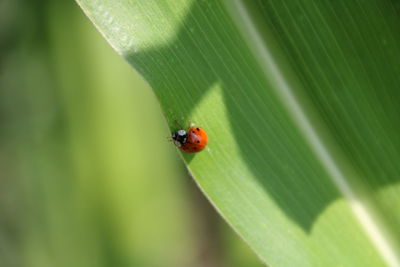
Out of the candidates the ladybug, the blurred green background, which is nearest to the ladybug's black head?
the ladybug

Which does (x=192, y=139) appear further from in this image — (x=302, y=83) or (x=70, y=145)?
(x=70, y=145)

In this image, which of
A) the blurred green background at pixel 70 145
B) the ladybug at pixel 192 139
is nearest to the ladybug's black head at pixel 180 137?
the ladybug at pixel 192 139

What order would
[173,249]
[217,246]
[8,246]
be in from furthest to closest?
1. [217,246]
2. [173,249]
3. [8,246]

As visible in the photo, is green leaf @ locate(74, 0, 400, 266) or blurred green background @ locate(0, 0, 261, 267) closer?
green leaf @ locate(74, 0, 400, 266)

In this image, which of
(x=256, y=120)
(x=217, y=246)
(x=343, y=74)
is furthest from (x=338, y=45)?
(x=217, y=246)

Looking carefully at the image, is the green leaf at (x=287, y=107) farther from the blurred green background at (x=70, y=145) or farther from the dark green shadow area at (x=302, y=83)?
the blurred green background at (x=70, y=145)

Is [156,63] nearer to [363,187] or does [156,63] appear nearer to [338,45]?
[338,45]

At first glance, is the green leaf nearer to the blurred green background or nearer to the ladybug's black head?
the ladybug's black head

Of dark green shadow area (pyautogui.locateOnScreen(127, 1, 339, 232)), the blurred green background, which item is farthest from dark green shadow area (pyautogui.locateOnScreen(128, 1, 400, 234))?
the blurred green background
